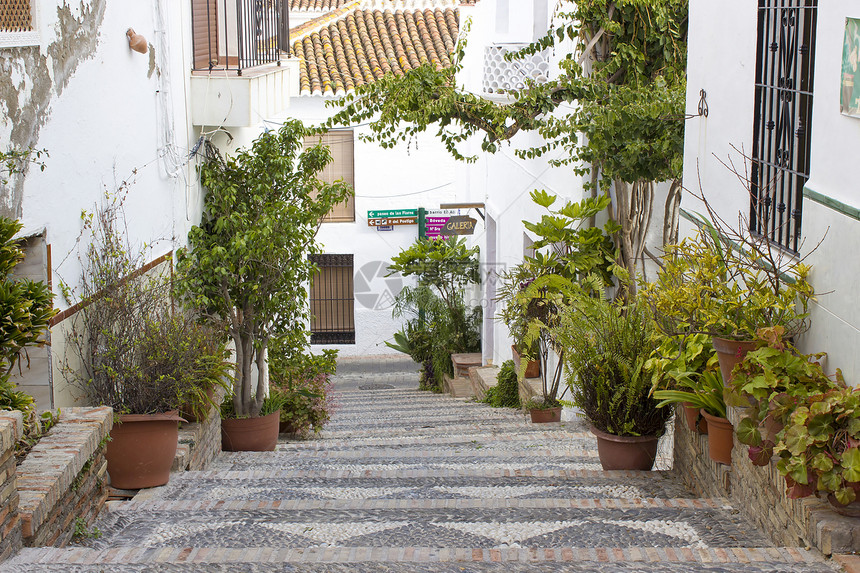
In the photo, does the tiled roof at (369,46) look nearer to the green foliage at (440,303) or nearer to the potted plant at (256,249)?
the green foliage at (440,303)

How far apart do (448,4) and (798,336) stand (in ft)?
57.6

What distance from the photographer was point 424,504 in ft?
14.6

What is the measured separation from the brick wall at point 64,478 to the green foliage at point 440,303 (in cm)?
989

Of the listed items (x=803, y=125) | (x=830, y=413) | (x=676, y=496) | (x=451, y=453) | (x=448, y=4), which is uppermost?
(x=448, y=4)

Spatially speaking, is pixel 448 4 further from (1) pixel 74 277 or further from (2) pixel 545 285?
(1) pixel 74 277

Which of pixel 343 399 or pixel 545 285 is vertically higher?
pixel 545 285

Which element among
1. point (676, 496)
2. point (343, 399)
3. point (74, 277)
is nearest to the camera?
point (676, 496)

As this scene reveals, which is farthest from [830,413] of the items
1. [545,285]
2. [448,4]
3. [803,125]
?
[448,4]

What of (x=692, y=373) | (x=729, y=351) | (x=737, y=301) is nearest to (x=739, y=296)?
(x=737, y=301)

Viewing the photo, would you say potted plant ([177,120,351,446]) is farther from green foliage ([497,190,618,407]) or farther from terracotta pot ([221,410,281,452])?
green foliage ([497,190,618,407])

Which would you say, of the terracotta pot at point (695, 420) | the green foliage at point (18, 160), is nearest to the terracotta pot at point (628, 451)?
the terracotta pot at point (695, 420)

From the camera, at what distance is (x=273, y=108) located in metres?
8.96

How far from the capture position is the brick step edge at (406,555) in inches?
123

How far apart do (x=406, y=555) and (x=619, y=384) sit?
7.96 ft
